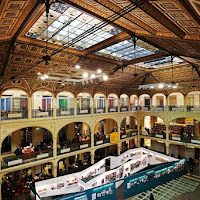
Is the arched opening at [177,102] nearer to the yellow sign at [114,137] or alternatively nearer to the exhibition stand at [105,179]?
the exhibition stand at [105,179]

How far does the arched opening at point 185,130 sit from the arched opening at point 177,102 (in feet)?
7.68

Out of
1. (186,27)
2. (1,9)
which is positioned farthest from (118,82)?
(1,9)

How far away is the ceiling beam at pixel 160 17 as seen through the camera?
448cm

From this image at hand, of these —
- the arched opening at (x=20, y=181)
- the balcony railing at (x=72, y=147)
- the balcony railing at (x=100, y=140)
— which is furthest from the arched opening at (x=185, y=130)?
the arched opening at (x=20, y=181)

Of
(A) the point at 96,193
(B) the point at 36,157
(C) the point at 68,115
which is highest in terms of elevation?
(C) the point at 68,115

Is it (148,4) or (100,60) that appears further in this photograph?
(100,60)

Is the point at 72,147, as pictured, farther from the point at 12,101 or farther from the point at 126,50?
the point at 126,50

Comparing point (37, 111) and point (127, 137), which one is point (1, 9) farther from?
point (127, 137)

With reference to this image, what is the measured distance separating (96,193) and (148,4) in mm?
10020

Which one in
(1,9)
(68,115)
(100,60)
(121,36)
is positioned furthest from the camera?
(68,115)

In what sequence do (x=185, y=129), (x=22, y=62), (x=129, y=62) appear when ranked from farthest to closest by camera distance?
(x=185, y=129) < (x=129, y=62) < (x=22, y=62)

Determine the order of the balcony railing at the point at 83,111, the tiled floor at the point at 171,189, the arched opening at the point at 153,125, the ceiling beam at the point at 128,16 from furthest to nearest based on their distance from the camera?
1. the arched opening at the point at 153,125
2. the balcony railing at the point at 83,111
3. the tiled floor at the point at 171,189
4. the ceiling beam at the point at 128,16

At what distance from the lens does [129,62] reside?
13484 mm

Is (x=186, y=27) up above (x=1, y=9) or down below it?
below
